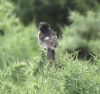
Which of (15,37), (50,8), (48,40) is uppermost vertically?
(48,40)

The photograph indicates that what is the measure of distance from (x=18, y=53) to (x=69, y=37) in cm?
376

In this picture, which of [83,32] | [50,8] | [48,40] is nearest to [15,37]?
[83,32]

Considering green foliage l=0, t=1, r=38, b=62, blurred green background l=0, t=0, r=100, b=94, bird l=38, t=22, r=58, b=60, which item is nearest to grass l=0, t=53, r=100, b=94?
blurred green background l=0, t=0, r=100, b=94

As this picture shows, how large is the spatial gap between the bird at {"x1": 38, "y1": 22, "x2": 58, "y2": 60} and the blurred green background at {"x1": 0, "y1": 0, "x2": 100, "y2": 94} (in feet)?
0.46

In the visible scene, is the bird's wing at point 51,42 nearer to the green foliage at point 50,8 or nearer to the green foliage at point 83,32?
the green foliage at point 83,32

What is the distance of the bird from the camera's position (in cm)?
802

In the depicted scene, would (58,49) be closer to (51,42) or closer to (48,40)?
(51,42)

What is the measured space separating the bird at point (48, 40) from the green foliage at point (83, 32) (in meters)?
10.2

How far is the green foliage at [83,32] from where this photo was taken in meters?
19.7

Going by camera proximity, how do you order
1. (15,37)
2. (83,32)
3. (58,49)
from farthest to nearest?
(83,32), (15,37), (58,49)

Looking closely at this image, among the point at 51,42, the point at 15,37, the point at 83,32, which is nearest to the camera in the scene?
the point at 51,42

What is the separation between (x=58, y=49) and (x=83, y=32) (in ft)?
44.0

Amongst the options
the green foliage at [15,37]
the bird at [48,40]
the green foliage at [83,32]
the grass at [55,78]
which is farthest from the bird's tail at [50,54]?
the green foliage at [83,32]

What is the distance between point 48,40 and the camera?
27.9 ft
